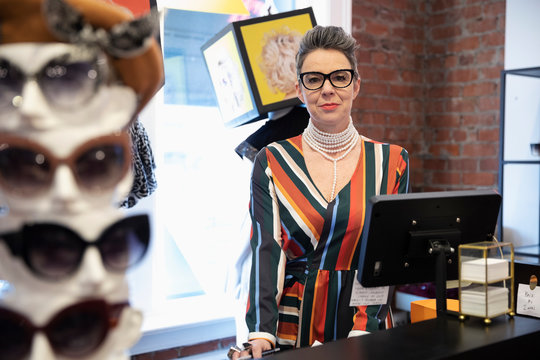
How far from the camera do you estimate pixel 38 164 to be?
2.00 ft

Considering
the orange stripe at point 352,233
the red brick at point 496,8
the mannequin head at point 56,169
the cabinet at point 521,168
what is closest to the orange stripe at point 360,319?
the orange stripe at point 352,233

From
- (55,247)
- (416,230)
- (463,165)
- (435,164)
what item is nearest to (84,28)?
(55,247)

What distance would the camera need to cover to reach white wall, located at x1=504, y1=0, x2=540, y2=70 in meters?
3.46

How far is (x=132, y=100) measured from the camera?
27.1 inches

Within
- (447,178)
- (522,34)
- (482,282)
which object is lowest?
(482,282)

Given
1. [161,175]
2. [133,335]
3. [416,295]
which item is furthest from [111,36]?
[416,295]

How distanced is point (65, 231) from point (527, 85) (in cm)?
344

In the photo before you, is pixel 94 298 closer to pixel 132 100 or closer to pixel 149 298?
pixel 132 100

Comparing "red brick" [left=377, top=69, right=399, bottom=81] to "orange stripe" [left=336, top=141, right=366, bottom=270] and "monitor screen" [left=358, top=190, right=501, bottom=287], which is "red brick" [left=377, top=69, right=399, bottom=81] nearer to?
"orange stripe" [left=336, top=141, right=366, bottom=270]

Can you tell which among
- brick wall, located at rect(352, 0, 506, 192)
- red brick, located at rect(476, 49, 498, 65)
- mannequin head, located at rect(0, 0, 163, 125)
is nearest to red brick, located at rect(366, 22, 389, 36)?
brick wall, located at rect(352, 0, 506, 192)

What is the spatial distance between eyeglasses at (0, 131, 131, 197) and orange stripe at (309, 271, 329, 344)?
3.75 feet

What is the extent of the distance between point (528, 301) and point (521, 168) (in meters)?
2.19

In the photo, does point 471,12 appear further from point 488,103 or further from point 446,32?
point 488,103

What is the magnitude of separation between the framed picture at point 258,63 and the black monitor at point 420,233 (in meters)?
1.04
